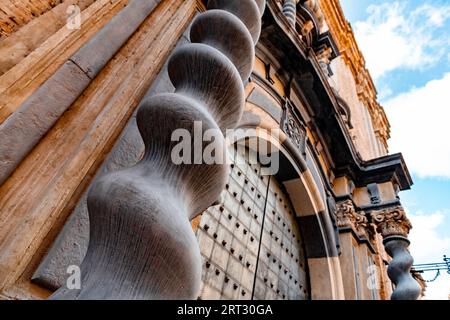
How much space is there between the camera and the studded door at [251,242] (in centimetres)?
234

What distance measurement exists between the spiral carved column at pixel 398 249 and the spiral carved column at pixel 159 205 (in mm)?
3219

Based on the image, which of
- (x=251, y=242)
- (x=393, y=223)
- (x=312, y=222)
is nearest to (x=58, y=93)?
(x=251, y=242)

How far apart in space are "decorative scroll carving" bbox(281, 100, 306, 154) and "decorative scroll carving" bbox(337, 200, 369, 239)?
1026 millimetres

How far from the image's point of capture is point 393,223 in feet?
13.1

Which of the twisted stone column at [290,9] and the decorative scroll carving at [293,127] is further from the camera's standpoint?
the twisted stone column at [290,9]

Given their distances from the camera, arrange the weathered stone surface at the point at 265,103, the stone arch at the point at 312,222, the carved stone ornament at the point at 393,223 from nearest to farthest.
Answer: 1. the weathered stone surface at the point at 265,103
2. the stone arch at the point at 312,222
3. the carved stone ornament at the point at 393,223

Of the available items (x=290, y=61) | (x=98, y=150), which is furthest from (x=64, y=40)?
(x=290, y=61)

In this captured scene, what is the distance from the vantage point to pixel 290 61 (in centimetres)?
378

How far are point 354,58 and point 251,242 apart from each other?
9.23 meters

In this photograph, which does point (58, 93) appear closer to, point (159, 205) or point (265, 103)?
point (159, 205)

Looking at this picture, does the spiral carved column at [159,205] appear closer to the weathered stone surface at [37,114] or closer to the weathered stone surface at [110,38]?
the weathered stone surface at [37,114]

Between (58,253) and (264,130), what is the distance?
2.44 m

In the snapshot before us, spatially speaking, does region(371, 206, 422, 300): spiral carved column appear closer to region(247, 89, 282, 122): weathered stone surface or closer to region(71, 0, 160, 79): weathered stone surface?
region(247, 89, 282, 122): weathered stone surface

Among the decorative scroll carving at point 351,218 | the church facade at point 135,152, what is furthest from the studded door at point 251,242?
the decorative scroll carving at point 351,218
